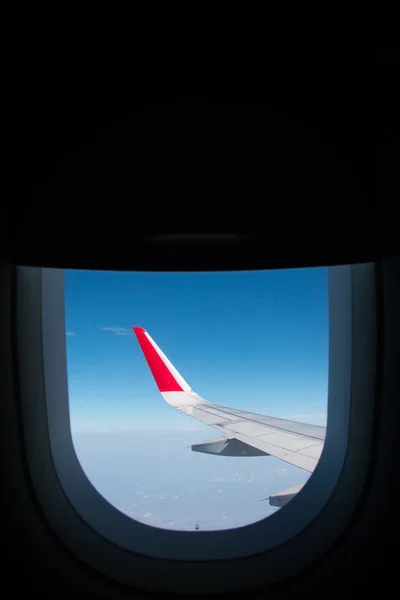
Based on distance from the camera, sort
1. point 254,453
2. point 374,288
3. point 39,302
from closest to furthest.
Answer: point 374,288 < point 39,302 < point 254,453

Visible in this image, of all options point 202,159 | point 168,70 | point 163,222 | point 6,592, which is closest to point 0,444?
point 6,592

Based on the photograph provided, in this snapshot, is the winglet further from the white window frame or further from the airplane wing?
the white window frame

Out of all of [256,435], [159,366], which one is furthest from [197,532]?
[159,366]

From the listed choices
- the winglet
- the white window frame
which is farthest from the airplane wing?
the white window frame

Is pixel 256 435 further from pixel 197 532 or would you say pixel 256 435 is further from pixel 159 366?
pixel 159 366

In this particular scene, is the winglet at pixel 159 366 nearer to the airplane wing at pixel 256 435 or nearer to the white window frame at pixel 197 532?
the airplane wing at pixel 256 435

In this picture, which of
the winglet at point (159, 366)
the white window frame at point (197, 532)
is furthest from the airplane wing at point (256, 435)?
the white window frame at point (197, 532)

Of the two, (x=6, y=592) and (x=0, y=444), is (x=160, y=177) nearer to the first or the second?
(x=0, y=444)
